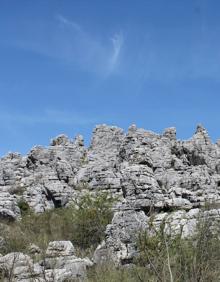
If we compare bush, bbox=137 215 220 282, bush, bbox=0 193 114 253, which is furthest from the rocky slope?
bush, bbox=137 215 220 282

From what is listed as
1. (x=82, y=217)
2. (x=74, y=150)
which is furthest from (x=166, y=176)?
(x=74, y=150)

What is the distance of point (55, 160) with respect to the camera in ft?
162

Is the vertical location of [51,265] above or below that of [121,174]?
below

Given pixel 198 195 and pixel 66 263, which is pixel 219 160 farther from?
pixel 66 263

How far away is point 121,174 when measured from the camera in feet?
106

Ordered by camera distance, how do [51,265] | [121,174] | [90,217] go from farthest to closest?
1. [121,174]
2. [90,217]
3. [51,265]

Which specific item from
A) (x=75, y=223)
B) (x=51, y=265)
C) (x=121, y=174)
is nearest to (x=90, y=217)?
(x=75, y=223)

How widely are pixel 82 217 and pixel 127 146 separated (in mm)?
21238

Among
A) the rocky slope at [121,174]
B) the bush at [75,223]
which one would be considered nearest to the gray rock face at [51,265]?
the rocky slope at [121,174]

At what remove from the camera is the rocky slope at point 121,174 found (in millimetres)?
25188

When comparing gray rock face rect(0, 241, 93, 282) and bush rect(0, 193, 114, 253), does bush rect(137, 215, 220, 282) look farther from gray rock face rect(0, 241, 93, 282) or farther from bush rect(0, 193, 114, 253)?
bush rect(0, 193, 114, 253)

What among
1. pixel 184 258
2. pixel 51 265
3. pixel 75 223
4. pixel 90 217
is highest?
pixel 90 217

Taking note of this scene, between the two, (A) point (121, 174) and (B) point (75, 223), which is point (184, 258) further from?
(A) point (121, 174)

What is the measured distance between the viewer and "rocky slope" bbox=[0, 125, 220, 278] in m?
25.2
